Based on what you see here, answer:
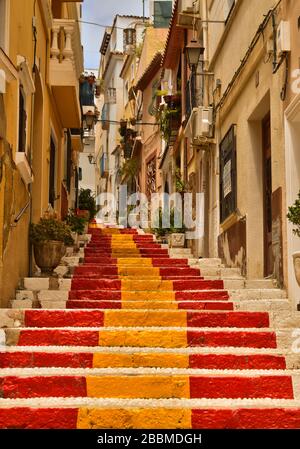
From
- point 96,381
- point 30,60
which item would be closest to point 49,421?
point 96,381

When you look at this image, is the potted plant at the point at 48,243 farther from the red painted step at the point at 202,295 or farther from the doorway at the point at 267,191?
the doorway at the point at 267,191

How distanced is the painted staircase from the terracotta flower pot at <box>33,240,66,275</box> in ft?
1.94

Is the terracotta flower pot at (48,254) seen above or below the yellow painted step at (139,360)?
above

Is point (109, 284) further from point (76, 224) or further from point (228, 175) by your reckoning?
point (76, 224)

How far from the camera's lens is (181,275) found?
1055 cm

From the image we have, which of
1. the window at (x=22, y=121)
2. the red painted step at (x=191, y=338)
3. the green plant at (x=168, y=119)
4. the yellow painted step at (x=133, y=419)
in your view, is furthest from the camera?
the green plant at (x=168, y=119)

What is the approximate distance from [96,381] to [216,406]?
1006 millimetres

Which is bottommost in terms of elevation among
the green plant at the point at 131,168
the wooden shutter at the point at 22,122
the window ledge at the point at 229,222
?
the window ledge at the point at 229,222

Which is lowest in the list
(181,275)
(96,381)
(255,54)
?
(96,381)

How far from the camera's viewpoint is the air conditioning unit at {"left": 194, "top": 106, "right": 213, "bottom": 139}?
42.3 feet

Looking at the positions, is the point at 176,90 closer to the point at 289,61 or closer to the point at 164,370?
the point at 289,61

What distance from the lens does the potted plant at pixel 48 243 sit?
31.3 feet

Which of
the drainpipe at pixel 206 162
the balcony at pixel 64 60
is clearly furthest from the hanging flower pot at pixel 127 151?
the balcony at pixel 64 60

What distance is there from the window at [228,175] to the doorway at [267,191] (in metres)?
0.80
